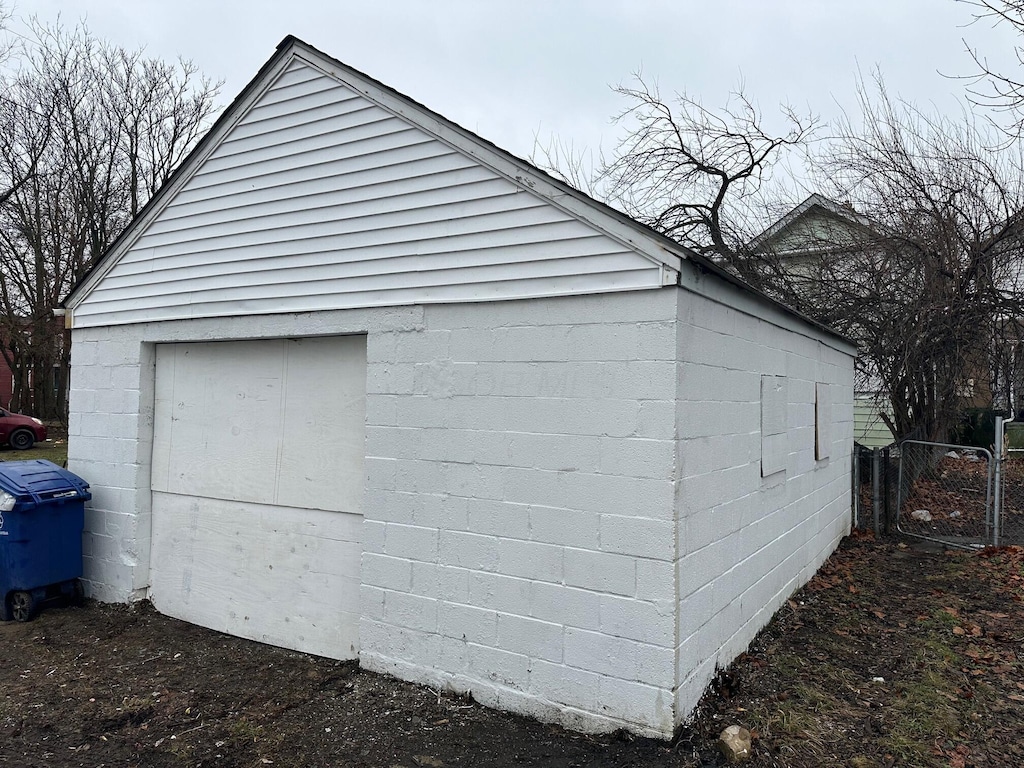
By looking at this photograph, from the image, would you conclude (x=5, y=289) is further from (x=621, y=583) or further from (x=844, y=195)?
(x=621, y=583)

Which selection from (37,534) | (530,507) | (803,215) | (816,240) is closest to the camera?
(530,507)

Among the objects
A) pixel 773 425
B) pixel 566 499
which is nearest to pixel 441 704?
pixel 566 499

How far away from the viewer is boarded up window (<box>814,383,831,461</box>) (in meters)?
7.04

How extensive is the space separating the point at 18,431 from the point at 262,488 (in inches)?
694

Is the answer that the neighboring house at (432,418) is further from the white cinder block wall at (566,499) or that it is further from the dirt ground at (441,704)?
the dirt ground at (441,704)

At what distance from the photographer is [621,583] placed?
396 centimetres

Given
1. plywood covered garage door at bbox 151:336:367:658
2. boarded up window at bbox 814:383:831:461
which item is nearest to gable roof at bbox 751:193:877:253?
boarded up window at bbox 814:383:831:461

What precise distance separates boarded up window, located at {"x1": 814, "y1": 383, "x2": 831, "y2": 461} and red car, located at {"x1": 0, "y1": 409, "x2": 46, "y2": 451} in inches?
784

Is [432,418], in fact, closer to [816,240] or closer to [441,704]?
[441,704]

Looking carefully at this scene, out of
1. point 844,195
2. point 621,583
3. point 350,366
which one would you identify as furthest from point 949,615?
point 844,195

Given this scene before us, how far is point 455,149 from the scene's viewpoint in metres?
4.69

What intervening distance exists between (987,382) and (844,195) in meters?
3.75

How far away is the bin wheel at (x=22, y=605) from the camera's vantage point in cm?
594

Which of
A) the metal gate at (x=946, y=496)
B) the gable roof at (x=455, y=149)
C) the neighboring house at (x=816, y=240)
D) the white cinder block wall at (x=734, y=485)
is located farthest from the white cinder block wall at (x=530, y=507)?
the neighboring house at (x=816, y=240)
